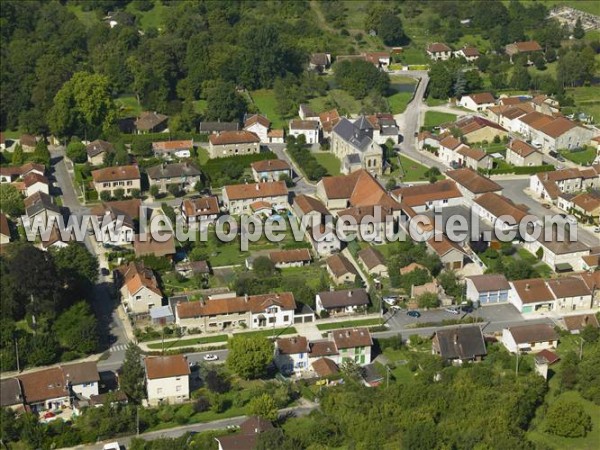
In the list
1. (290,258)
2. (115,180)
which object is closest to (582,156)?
(290,258)

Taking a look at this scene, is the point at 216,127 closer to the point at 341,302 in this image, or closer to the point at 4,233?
the point at 4,233

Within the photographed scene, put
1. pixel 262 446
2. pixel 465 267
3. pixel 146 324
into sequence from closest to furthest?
pixel 262 446, pixel 146 324, pixel 465 267

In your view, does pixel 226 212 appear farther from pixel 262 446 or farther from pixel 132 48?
pixel 132 48

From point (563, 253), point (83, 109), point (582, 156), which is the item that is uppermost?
point (83, 109)

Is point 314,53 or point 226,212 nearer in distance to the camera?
point 226,212

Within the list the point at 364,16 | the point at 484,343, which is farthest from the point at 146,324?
the point at 364,16

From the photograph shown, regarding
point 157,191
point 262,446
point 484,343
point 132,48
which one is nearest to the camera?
point 262,446

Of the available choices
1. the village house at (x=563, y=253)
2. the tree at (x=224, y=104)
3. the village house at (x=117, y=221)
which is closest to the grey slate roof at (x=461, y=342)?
the village house at (x=563, y=253)

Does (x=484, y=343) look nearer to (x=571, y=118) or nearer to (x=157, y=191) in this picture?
(x=157, y=191)
